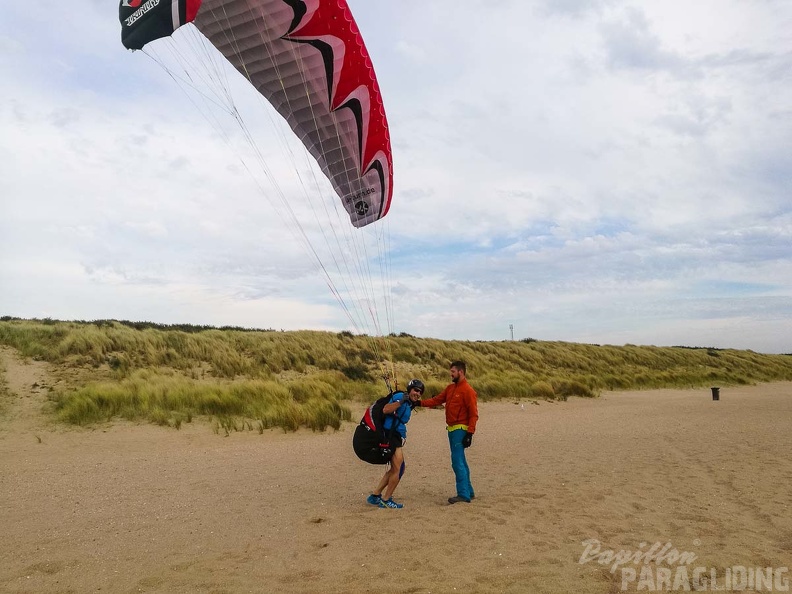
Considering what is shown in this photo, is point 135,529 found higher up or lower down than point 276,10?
lower down

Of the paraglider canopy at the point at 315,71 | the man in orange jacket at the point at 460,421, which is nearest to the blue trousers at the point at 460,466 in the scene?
the man in orange jacket at the point at 460,421

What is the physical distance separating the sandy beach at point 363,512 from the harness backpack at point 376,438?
607 millimetres

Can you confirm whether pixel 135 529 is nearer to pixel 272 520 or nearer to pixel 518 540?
pixel 272 520

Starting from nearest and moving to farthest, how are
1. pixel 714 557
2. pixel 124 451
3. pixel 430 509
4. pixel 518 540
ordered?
pixel 714 557 → pixel 518 540 → pixel 430 509 → pixel 124 451

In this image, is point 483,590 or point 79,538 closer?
point 483,590

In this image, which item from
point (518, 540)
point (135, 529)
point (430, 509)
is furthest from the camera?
point (430, 509)

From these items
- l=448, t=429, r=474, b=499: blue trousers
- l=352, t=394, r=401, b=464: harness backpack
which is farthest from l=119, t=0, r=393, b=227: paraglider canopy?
l=448, t=429, r=474, b=499: blue trousers

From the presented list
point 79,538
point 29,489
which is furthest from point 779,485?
point 29,489

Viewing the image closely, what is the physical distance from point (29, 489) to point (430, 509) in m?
5.06

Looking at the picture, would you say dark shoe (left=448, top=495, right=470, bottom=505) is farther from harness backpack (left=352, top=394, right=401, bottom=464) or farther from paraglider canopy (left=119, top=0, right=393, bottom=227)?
paraglider canopy (left=119, top=0, right=393, bottom=227)

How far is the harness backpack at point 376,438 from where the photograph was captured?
577cm

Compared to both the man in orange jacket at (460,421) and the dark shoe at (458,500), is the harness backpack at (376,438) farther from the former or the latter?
the dark shoe at (458,500)

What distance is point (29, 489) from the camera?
22.6 feet

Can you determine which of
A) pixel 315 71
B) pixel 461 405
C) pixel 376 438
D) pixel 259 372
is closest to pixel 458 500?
pixel 461 405
